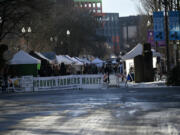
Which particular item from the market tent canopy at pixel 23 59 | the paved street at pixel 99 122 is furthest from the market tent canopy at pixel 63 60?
the paved street at pixel 99 122

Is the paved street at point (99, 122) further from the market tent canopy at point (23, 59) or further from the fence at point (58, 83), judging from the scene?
the market tent canopy at point (23, 59)

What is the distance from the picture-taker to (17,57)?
140 feet

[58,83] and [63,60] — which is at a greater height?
[63,60]

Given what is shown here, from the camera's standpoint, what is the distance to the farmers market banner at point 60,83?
1490 inches

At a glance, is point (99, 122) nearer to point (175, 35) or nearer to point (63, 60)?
point (175, 35)

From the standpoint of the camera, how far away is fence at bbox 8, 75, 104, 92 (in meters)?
37.8

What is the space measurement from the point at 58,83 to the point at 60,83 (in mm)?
149

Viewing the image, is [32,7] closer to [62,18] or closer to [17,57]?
[17,57]

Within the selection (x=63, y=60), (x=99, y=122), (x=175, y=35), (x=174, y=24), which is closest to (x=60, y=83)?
(x=175, y=35)

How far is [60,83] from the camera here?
38688 millimetres

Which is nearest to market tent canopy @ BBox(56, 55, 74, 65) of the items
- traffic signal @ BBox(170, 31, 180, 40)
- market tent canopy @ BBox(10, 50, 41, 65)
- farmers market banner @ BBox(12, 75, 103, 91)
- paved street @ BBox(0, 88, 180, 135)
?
market tent canopy @ BBox(10, 50, 41, 65)

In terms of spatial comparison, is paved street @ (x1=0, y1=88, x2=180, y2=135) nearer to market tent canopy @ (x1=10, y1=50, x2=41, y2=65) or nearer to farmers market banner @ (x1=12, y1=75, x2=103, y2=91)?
farmers market banner @ (x1=12, y1=75, x2=103, y2=91)

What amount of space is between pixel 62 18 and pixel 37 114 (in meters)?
73.4

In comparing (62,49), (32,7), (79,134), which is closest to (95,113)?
(79,134)
